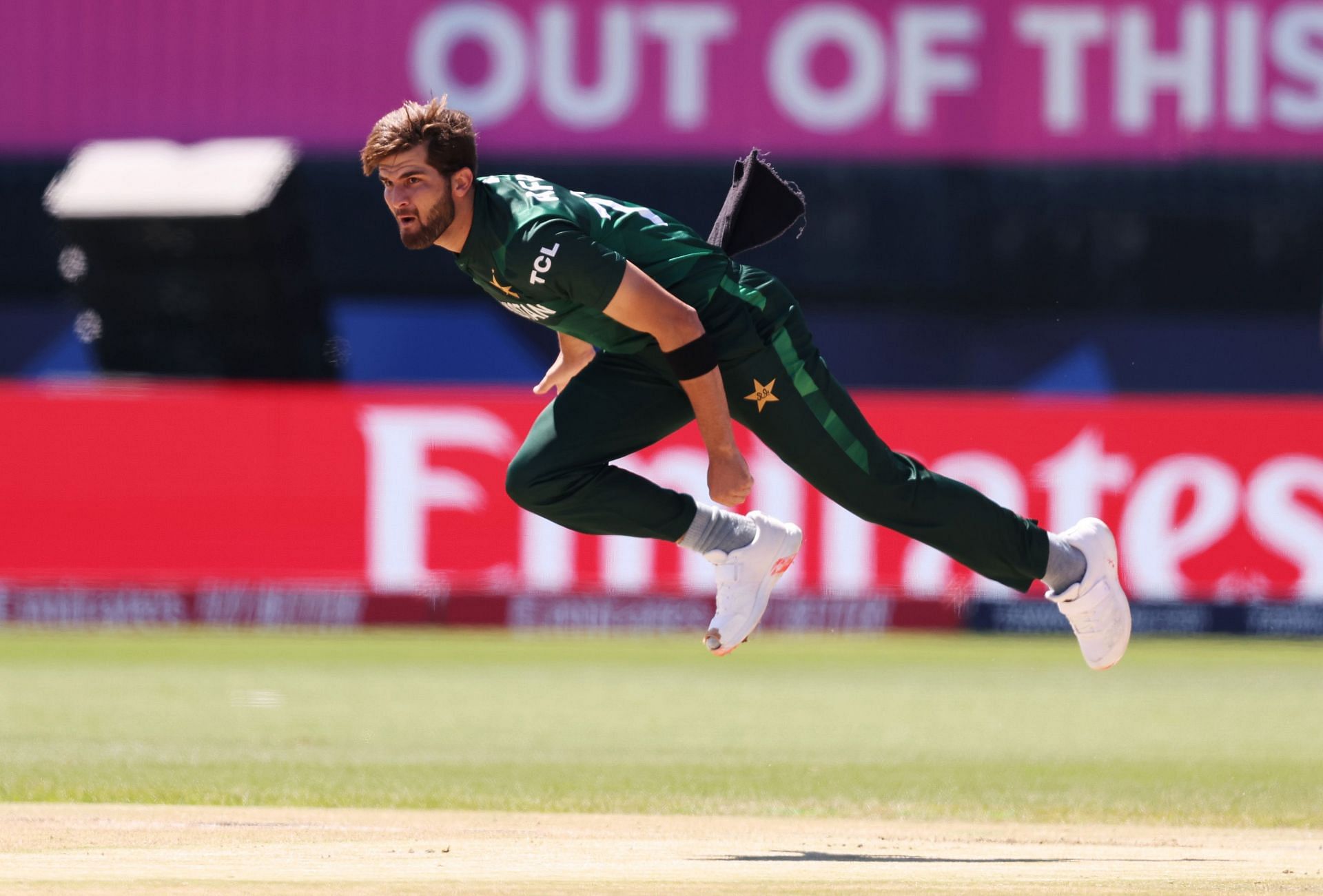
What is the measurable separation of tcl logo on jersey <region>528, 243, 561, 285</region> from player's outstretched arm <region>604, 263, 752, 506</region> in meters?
0.20

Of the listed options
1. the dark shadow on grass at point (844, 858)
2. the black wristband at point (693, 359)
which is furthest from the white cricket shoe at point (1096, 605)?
the black wristband at point (693, 359)

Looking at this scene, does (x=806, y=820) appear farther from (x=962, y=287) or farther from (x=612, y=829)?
(x=962, y=287)

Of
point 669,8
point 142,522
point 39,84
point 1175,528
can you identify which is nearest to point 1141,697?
point 1175,528

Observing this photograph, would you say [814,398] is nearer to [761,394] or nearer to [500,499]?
[761,394]

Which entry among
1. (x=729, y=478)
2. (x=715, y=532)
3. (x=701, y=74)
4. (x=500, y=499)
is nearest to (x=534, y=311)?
(x=729, y=478)

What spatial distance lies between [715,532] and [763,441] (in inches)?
17.3

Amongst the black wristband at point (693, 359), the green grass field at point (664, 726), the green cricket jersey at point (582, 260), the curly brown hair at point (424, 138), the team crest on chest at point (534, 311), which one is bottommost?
the green grass field at point (664, 726)

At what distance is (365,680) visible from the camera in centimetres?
1208

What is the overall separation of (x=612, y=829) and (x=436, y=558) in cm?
907

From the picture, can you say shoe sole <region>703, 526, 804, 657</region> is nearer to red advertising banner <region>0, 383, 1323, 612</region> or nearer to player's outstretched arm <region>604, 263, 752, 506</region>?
player's outstretched arm <region>604, 263, 752, 506</region>

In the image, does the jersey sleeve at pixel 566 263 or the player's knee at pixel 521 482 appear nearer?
the jersey sleeve at pixel 566 263

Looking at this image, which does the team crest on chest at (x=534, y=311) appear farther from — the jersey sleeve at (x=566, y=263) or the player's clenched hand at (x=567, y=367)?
the player's clenched hand at (x=567, y=367)

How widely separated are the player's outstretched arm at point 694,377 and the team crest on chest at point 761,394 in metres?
0.14

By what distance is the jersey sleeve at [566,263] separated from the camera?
5629 millimetres
